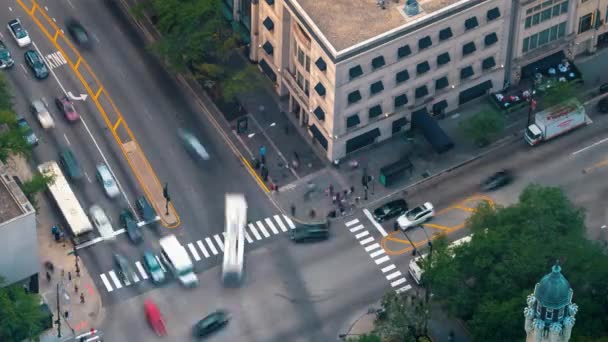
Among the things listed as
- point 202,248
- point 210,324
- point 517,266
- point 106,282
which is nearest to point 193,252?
point 202,248

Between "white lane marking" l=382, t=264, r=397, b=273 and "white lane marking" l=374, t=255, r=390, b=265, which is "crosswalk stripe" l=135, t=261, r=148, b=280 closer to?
"white lane marking" l=374, t=255, r=390, b=265

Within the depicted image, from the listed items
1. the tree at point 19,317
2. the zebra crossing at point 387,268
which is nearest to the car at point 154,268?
the tree at point 19,317

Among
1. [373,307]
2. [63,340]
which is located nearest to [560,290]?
[373,307]

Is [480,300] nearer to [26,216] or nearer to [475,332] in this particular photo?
[475,332]

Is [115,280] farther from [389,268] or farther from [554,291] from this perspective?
[554,291]

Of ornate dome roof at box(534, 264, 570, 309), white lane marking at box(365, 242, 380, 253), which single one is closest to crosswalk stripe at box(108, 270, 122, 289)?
white lane marking at box(365, 242, 380, 253)
